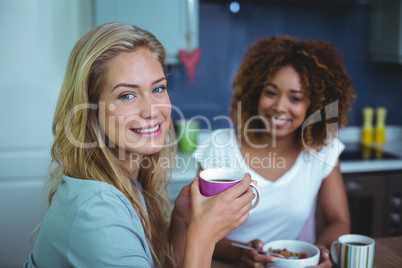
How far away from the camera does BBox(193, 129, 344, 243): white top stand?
1615 millimetres

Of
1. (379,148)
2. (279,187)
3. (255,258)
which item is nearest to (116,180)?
(255,258)

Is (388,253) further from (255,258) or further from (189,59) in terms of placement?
(189,59)

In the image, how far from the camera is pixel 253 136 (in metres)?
1.74

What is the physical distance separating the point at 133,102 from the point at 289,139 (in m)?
0.87

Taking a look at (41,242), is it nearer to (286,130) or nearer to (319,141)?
(286,130)

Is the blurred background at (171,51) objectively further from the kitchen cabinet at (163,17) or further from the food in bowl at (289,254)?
the food in bowl at (289,254)

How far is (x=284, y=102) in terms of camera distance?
164 cm

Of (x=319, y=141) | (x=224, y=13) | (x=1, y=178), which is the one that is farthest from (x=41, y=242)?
(x=224, y=13)

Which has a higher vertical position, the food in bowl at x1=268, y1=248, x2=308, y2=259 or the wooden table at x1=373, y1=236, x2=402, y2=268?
the food in bowl at x1=268, y1=248, x2=308, y2=259

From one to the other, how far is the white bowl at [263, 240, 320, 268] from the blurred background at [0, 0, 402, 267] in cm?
129

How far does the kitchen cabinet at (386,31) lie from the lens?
262cm

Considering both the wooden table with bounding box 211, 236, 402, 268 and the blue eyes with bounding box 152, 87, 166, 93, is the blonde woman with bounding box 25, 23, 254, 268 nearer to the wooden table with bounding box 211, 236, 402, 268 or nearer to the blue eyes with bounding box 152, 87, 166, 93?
the blue eyes with bounding box 152, 87, 166, 93

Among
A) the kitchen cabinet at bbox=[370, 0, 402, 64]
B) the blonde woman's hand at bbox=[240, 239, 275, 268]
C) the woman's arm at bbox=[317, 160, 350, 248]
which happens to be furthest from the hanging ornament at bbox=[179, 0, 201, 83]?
the blonde woman's hand at bbox=[240, 239, 275, 268]

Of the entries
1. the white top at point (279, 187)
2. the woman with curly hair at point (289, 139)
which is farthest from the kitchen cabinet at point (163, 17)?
the white top at point (279, 187)
